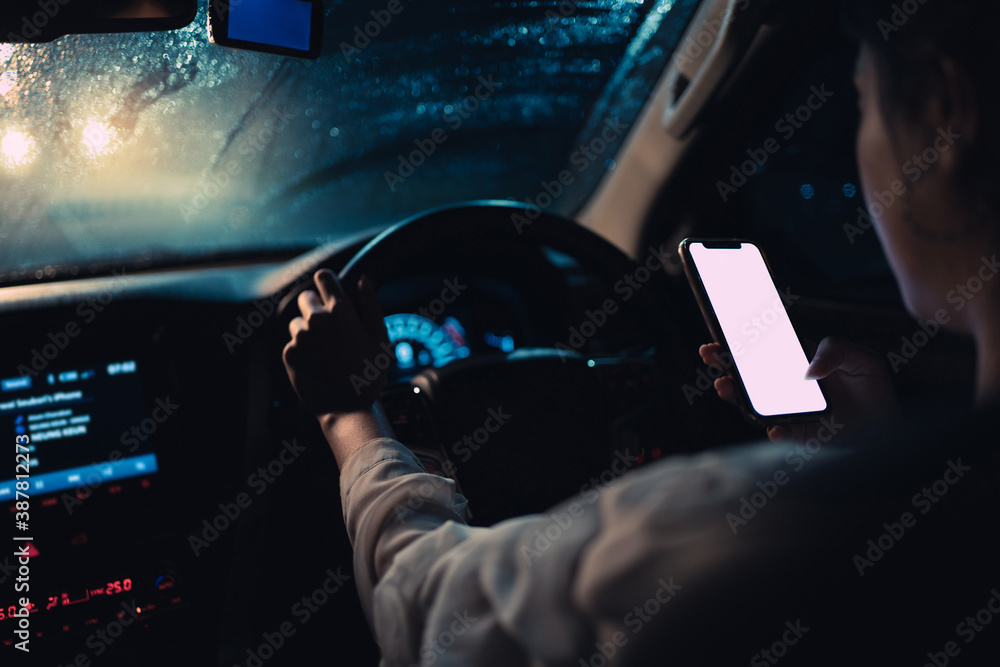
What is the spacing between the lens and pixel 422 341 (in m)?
1.87

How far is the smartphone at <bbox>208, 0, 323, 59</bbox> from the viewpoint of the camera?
1.22m

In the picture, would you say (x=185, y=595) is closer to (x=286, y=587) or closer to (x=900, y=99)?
(x=286, y=587)

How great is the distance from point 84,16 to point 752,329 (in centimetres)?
122

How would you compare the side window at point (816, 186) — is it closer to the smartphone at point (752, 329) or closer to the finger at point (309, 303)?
the smartphone at point (752, 329)

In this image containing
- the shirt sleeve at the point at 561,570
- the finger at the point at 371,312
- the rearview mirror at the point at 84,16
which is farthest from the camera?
the finger at the point at 371,312

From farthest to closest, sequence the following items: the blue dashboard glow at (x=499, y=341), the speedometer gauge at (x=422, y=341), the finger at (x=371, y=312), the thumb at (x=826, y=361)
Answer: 1. the blue dashboard glow at (x=499, y=341)
2. the speedometer gauge at (x=422, y=341)
3. the finger at (x=371, y=312)
4. the thumb at (x=826, y=361)

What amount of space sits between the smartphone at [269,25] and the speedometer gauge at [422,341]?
706 mm

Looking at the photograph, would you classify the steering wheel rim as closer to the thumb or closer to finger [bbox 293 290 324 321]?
finger [bbox 293 290 324 321]

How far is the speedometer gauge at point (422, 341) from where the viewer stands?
1.82 m

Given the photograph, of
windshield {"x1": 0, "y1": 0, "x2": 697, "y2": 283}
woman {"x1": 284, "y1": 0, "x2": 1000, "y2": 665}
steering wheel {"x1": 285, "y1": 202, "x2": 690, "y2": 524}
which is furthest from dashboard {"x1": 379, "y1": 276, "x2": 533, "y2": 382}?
woman {"x1": 284, "y1": 0, "x2": 1000, "y2": 665}

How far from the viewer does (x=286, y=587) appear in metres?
1.63

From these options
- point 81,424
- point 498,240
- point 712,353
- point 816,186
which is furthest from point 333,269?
point 816,186

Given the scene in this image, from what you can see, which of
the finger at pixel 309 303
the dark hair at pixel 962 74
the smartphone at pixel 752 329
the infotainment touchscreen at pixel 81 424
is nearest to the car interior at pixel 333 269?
the infotainment touchscreen at pixel 81 424

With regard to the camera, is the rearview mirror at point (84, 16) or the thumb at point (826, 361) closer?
the rearview mirror at point (84, 16)
